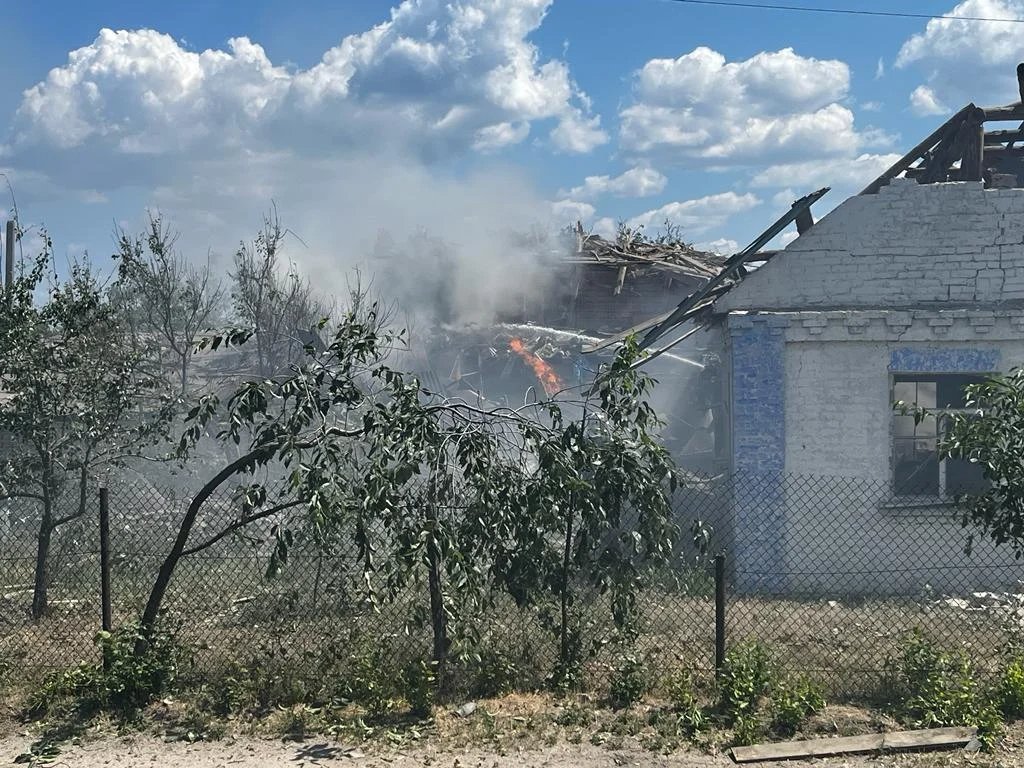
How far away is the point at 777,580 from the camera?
10.2 meters

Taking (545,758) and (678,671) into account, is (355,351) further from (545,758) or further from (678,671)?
(678,671)

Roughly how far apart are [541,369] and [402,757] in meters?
12.6

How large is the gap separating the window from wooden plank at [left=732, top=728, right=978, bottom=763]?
17.9ft

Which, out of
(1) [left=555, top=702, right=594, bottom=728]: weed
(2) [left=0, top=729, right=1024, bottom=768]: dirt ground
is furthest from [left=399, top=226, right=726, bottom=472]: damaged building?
(2) [left=0, top=729, right=1024, bottom=768]: dirt ground

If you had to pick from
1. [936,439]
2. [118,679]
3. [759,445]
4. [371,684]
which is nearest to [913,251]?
[936,439]

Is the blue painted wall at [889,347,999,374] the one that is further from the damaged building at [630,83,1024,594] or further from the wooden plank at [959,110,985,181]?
the wooden plank at [959,110,985,181]

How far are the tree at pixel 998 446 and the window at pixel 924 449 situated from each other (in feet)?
14.5

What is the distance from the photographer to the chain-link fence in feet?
20.3

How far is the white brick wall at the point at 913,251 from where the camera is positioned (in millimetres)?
10305

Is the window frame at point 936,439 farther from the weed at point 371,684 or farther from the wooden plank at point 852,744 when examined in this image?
the weed at point 371,684

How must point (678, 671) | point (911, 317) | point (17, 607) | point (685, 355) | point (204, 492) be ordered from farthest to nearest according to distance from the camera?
point (685, 355)
point (911, 317)
point (17, 607)
point (678, 671)
point (204, 492)

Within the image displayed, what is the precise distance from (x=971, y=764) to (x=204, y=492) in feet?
15.0

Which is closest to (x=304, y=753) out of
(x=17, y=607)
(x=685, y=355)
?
(x=17, y=607)

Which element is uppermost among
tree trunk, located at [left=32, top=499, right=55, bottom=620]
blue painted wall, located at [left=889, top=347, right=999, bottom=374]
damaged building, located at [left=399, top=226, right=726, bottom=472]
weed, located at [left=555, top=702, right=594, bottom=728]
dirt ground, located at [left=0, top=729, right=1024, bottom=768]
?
damaged building, located at [left=399, top=226, right=726, bottom=472]
